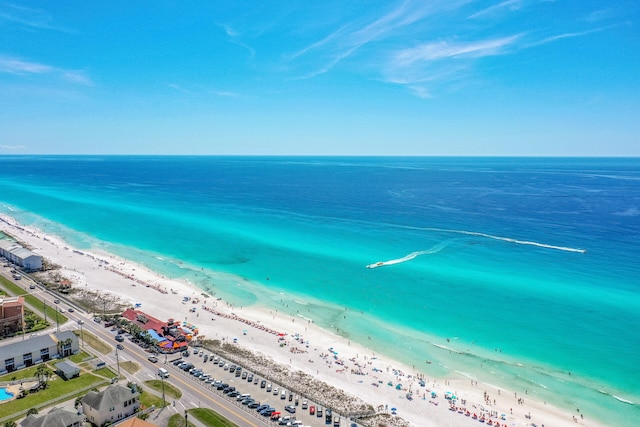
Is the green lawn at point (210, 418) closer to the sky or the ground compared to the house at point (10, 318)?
closer to the ground

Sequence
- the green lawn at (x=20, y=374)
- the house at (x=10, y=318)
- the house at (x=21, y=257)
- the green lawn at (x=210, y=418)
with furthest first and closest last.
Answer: the house at (x=21, y=257), the house at (x=10, y=318), the green lawn at (x=20, y=374), the green lawn at (x=210, y=418)

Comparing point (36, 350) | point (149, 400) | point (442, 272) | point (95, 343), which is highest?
point (36, 350)

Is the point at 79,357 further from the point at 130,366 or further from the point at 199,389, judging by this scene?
the point at 199,389

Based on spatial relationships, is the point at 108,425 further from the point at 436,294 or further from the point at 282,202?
the point at 282,202

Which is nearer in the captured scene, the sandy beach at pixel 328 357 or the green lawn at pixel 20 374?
the sandy beach at pixel 328 357

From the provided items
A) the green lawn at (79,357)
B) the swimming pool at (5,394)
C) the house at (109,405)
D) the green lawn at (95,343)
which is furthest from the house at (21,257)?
the house at (109,405)

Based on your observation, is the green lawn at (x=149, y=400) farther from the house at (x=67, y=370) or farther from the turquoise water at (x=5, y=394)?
the turquoise water at (x=5, y=394)

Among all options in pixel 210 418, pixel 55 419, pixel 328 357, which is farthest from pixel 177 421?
pixel 328 357
